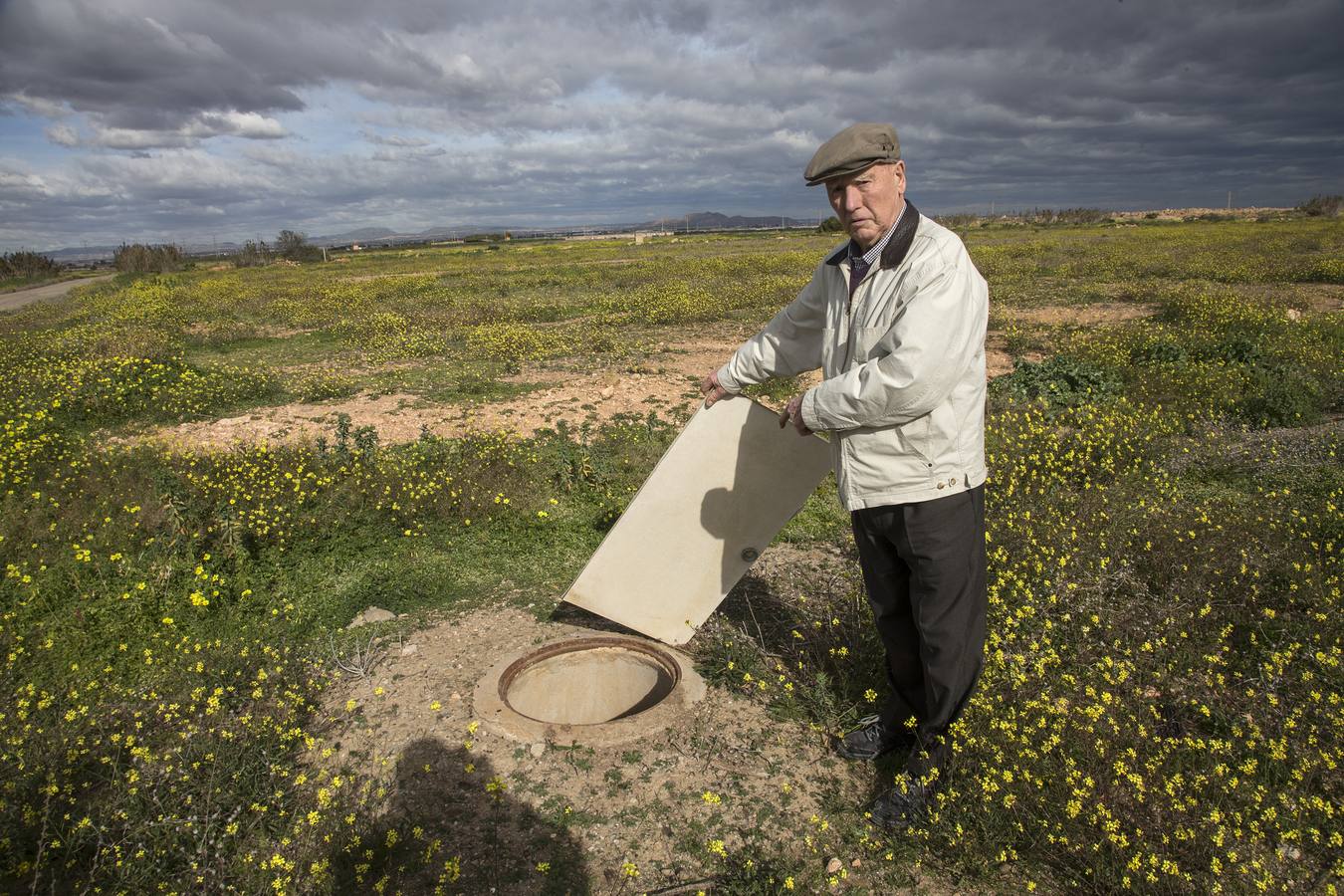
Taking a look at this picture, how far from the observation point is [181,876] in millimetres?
2445

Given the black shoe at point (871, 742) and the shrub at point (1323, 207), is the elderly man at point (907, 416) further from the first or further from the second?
the shrub at point (1323, 207)

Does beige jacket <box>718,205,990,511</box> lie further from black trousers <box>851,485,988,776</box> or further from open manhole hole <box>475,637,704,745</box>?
open manhole hole <box>475,637,704,745</box>

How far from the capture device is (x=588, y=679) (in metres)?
3.88

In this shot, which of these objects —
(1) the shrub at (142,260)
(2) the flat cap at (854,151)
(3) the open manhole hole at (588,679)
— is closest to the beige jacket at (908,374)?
(2) the flat cap at (854,151)

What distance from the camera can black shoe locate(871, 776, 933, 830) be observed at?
2658mm

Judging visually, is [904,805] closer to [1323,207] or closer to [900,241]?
[900,241]

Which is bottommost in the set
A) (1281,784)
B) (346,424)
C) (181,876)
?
(1281,784)

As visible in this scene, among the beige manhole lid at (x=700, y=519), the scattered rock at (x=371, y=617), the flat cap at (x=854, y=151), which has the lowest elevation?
the scattered rock at (x=371, y=617)

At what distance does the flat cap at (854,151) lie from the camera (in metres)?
2.19

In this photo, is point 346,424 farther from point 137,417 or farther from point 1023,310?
point 1023,310

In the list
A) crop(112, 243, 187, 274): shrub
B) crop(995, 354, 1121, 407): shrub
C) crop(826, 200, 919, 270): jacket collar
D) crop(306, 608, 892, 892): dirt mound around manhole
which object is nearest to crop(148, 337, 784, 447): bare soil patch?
crop(995, 354, 1121, 407): shrub

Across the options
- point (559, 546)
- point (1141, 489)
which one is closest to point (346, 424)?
point (559, 546)

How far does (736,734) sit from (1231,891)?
66.9 inches

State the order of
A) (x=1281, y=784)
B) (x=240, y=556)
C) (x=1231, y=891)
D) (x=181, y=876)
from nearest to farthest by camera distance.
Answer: (x=1231, y=891)
(x=181, y=876)
(x=1281, y=784)
(x=240, y=556)
